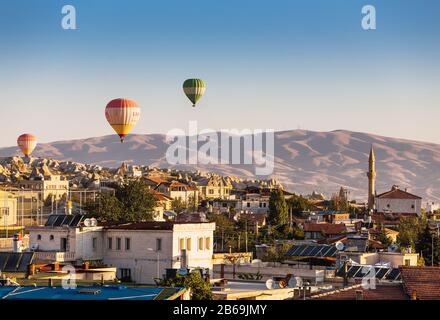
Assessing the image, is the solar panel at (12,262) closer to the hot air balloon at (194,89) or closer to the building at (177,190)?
the hot air balloon at (194,89)

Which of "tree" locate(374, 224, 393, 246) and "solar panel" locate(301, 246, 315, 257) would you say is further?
"tree" locate(374, 224, 393, 246)

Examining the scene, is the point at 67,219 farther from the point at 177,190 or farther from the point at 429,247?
the point at 177,190

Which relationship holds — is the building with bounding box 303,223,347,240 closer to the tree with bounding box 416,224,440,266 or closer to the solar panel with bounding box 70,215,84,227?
the tree with bounding box 416,224,440,266

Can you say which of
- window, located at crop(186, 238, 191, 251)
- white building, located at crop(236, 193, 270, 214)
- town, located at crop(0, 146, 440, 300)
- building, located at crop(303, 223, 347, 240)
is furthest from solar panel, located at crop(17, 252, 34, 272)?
white building, located at crop(236, 193, 270, 214)

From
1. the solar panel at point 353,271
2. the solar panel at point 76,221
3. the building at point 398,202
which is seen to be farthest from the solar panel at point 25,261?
the building at point 398,202

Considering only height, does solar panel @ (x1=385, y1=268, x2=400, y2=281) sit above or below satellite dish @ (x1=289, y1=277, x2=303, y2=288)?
below
